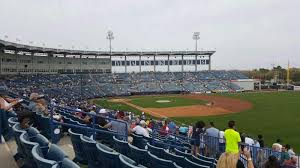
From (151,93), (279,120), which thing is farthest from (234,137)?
(151,93)

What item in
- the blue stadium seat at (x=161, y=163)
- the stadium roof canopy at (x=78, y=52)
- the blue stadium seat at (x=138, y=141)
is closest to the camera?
the blue stadium seat at (x=161, y=163)

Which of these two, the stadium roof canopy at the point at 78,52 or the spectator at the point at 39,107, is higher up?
the stadium roof canopy at the point at 78,52

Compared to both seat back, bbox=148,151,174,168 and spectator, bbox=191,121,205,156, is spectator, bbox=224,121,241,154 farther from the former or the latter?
spectator, bbox=191,121,205,156

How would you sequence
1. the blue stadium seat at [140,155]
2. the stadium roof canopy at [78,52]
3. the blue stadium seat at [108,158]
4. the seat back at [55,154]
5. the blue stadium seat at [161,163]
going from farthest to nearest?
the stadium roof canopy at [78,52]
the blue stadium seat at [140,155]
the blue stadium seat at [161,163]
the blue stadium seat at [108,158]
the seat back at [55,154]

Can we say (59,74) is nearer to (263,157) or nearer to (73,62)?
(73,62)

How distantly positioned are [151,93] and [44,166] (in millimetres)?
76447

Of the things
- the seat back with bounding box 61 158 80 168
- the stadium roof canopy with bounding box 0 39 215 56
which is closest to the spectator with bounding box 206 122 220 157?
the seat back with bounding box 61 158 80 168

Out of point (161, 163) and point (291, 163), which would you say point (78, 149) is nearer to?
point (161, 163)

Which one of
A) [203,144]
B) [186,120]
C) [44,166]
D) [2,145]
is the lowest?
[186,120]

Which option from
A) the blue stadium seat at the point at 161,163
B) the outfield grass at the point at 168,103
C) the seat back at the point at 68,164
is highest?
the seat back at the point at 68,164

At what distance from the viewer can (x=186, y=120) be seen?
36.7m

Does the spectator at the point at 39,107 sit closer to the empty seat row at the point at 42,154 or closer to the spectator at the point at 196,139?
the empty seat row at the point at 42,154

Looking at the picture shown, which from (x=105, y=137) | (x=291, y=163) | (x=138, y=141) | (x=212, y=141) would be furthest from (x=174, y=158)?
(x=212, y=141)

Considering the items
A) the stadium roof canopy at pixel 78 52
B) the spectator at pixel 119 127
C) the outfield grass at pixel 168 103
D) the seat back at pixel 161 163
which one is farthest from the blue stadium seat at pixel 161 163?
the stadium roof canopy at pixel 78 52
